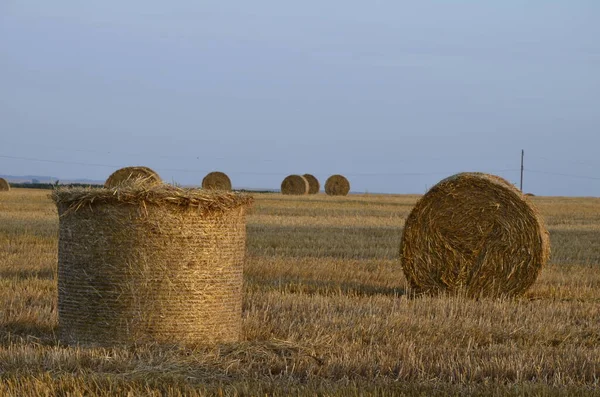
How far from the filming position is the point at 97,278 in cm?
641

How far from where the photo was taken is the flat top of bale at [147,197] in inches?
249

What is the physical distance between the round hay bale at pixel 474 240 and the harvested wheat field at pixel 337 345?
1.04 ft

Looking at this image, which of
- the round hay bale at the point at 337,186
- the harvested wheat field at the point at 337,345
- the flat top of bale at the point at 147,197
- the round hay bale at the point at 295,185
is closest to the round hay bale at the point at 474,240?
the harvested wheat field at the point at 337,345

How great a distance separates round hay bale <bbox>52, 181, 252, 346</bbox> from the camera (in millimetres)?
6348

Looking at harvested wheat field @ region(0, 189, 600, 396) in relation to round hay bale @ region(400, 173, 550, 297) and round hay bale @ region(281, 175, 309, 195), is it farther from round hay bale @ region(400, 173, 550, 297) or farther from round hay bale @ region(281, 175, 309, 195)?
round hay bale @ region(281, 175, 309, 195)

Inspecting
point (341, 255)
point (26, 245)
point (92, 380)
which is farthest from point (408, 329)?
point (26, 245)

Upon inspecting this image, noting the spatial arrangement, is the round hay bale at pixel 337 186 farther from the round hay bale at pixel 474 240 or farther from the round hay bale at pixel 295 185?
the round hay bale at pixel 474 240

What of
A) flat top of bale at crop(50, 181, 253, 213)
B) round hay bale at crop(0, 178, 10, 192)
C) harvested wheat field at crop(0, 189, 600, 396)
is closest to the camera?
Result: harvested wheat field at crop(0, 189, 600, 396)

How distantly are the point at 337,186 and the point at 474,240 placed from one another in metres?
26.9

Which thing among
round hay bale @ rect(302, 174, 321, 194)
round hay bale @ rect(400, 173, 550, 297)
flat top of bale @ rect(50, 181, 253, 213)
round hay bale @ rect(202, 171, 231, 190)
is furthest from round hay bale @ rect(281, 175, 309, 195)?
flat top of bale @ rect(50, 181, 253, 213)

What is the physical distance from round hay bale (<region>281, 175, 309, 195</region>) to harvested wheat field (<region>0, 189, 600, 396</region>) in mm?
23293

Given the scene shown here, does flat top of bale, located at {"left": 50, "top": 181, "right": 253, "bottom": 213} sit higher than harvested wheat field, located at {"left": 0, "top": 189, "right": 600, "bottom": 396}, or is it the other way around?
flat top of bale, located at {"left": 50, "top": 181, "right": 253, "bottom": 213}

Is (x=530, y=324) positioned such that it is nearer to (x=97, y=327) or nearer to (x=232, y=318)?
(x=232, y=318)

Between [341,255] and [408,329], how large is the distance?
6.41m
